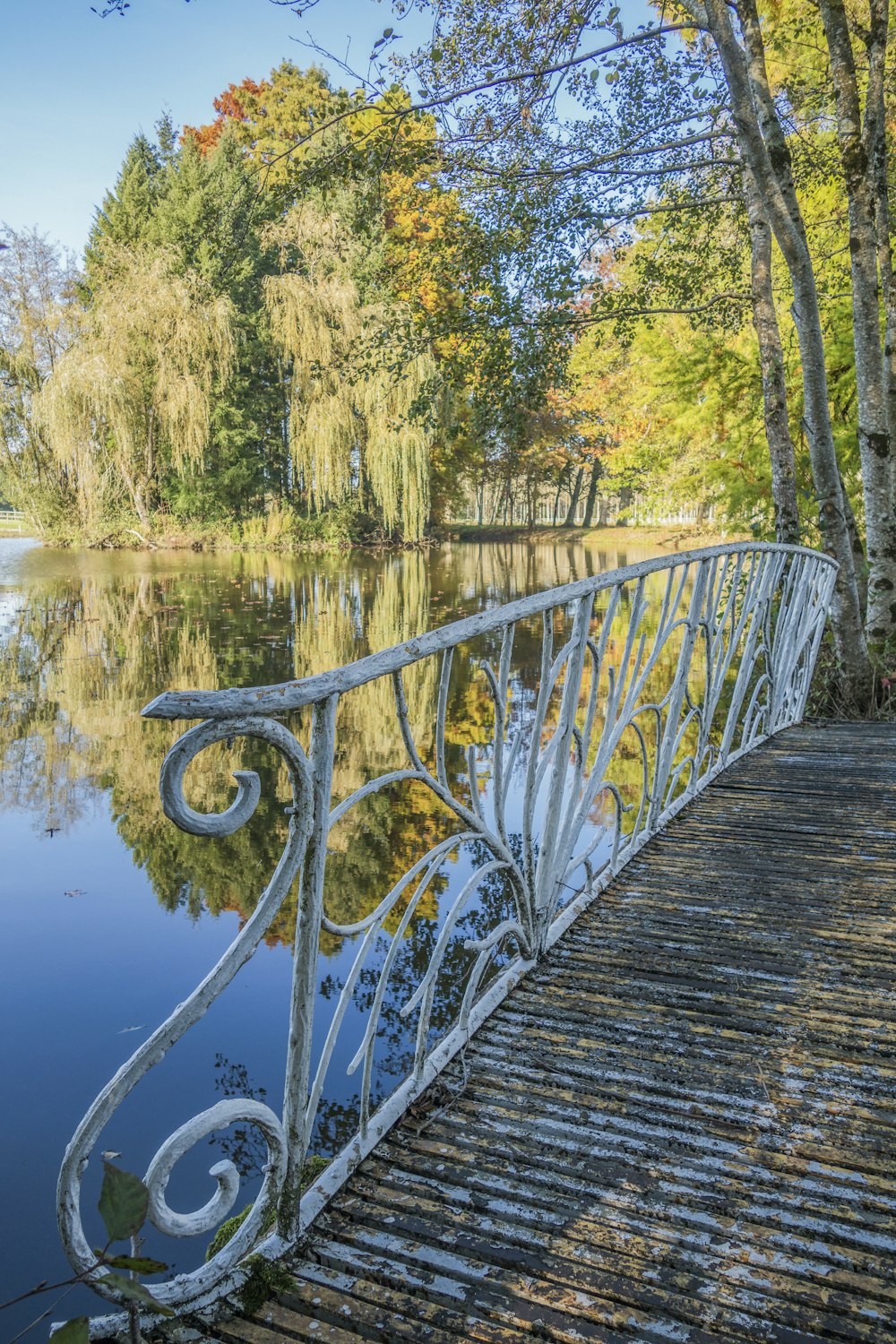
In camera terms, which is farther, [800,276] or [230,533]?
[230,533]

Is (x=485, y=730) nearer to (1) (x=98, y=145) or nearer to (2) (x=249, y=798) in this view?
(2) (x=249, y=798)

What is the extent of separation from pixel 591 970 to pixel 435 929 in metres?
2.31

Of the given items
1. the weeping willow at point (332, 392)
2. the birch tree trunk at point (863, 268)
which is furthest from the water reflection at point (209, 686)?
the birch tree trunk at point (863, 268)

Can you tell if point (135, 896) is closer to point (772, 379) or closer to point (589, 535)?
point (772, 379)

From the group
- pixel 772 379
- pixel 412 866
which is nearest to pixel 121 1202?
pixel 412 866

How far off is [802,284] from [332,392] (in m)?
16.7

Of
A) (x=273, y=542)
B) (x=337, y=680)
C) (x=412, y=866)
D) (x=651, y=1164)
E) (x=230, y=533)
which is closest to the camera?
(x=337, y=680)

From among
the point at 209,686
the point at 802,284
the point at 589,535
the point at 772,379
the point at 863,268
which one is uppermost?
the point at 863,268

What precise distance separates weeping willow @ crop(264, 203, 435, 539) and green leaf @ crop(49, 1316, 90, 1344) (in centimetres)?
2075

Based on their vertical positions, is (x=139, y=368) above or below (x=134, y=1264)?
above

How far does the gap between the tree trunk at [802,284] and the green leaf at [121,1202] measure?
6.45m

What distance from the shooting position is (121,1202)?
42.7 inches


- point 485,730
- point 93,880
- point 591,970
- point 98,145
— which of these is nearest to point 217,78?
point 98,145

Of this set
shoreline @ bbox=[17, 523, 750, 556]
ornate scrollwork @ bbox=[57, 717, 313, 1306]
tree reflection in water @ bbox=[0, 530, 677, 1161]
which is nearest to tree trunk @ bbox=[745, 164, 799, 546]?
tree reflection in water @ bbox=[0, 530, 677, 1161]
